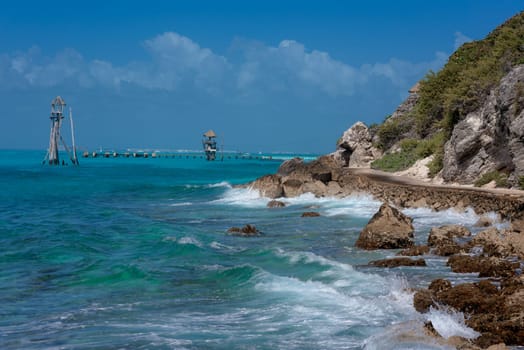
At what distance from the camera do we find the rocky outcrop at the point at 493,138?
23.5 m

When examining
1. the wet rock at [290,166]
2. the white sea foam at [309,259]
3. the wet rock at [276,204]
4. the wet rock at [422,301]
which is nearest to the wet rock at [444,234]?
the white sea foam at [309,259]

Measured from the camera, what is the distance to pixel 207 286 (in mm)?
13570

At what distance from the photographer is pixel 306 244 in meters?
19.1

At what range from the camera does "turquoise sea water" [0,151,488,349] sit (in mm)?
9688

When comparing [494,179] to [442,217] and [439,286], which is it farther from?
[439,286]

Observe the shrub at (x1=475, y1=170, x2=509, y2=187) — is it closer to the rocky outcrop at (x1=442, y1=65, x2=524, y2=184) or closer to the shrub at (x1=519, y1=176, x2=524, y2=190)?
the rocky outcrop at (x1=442, y1=65, x2=524, y2=184)

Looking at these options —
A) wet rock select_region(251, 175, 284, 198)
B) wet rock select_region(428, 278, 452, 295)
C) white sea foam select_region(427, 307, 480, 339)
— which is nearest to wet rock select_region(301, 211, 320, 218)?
wet rock select_region(251, 175, 284, 198)

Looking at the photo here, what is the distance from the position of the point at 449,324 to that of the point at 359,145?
1617 inches

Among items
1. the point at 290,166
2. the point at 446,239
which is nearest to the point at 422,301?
the point at 446,239

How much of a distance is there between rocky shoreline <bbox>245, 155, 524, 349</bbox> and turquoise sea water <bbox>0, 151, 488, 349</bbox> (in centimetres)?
41

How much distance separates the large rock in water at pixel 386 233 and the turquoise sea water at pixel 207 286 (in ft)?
1.72

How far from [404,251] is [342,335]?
6.51m

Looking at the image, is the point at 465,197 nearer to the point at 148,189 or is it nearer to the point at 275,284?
the point at 275,284

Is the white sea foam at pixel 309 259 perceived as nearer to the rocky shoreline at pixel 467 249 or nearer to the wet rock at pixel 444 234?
the rocky shoreline at pixel 467 249
